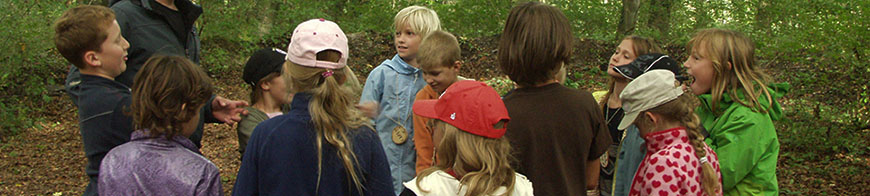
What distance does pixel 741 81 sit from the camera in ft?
10.3

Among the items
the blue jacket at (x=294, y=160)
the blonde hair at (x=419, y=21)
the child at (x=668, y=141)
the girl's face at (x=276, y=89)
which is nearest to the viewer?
the blue jacket at (x=294, y=160)

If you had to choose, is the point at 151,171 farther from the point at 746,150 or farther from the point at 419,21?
the point at 746,150

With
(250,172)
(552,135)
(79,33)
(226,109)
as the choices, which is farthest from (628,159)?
(79,33)

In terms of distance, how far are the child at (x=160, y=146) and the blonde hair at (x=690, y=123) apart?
201 centimetres

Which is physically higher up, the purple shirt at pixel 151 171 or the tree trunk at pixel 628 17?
the purple shirt at pixel 151 171

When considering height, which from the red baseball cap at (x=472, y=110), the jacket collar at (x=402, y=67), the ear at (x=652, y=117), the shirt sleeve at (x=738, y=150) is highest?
the red baseball cap at (x=472, y=110)

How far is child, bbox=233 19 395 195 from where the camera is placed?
2297mm

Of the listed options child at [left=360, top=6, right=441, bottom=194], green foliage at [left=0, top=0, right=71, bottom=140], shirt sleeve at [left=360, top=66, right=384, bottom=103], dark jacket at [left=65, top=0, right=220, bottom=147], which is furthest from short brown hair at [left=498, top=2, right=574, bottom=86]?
green foliage at [left=0, top=0, right=71, bottom=140]

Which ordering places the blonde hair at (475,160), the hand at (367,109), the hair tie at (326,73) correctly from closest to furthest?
1. the blonde hair at (475,160)
2. the hair tie at (326,73)
3. the hand at (367,109)

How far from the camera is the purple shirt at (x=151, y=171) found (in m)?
2.44

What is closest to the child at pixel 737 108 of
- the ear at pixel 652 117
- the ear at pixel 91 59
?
the ear at pixel 652 117

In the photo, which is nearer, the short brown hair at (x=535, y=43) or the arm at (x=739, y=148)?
the short brown hair at (x=535, y=43)

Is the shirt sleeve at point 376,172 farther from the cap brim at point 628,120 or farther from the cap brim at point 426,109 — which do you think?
the cap brim at point 628,120

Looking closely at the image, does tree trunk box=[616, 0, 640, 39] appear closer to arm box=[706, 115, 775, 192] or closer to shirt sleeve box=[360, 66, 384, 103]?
shirt sleeve box=[360, 66, 384, 103]
